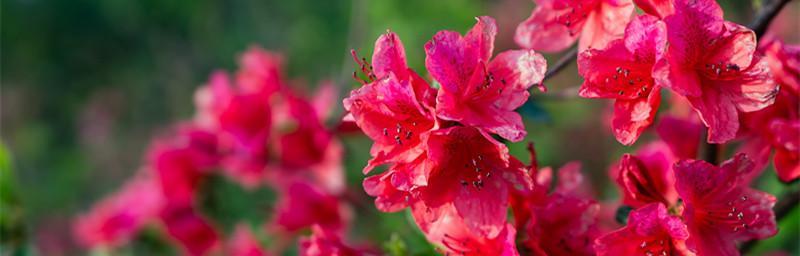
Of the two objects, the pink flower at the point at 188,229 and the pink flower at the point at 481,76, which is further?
the pink flower at the point at 188,229

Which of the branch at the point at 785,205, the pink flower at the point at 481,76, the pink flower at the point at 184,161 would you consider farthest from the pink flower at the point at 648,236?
the pink flower at the point at 184,161

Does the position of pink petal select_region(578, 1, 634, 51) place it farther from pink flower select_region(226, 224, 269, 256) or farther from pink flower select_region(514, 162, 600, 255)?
pink flower select_region(226, 224, 269, 256)

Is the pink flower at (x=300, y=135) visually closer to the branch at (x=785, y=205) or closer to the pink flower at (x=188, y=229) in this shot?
the pink flower at (x=188, y=229)

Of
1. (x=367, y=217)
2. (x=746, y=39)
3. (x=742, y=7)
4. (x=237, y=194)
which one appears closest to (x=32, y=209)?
(x=237, y=194)

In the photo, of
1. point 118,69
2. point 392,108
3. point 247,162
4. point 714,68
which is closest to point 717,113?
point 714,68

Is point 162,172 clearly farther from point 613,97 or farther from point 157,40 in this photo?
point 157,40
